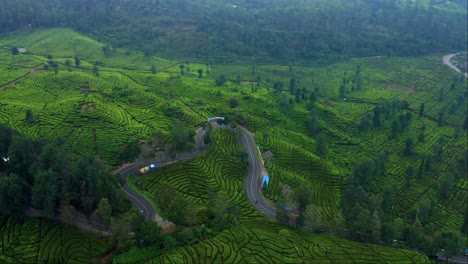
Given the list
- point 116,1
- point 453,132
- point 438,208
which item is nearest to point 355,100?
point 453,132

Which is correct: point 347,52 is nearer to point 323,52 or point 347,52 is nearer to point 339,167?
point 323,52

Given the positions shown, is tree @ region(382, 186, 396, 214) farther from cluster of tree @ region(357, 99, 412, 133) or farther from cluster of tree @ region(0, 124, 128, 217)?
cluster of tree @ region(0, 124, 128, 217)

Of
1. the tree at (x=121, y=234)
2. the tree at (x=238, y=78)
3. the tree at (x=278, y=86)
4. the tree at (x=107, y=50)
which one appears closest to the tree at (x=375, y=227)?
the tree at (x=121, y=234)

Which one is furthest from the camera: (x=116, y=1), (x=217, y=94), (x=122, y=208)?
(x=116, y=1)

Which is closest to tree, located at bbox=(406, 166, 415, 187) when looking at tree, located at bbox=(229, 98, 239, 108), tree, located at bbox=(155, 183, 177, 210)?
tree, located at bbox=(229, 98, 239, 108)

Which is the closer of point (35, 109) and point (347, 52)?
point (35, 109)

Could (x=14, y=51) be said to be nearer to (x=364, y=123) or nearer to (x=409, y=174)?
(x=364, y=123)

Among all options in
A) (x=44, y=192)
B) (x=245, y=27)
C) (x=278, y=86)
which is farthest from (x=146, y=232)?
(x=245, y=27)

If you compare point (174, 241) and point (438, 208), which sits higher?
point (174, 241)
